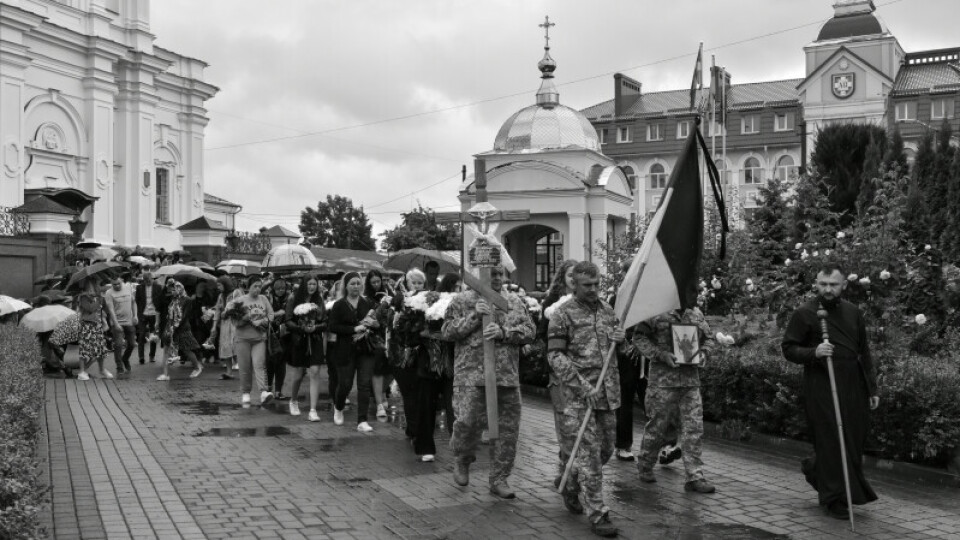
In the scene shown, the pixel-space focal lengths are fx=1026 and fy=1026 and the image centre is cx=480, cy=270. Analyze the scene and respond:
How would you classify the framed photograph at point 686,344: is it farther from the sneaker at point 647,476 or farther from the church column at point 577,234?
the church column at point 577,234

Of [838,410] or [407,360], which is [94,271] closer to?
[407,360]

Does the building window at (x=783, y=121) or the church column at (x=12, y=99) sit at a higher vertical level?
the building window at (x=783, y=121)

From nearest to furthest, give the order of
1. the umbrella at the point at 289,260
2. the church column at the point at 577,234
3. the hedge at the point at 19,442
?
1. the hedge at the point at 19,442
2. the umbrella at the point at 289,260
3. the church column at the point at 577,234

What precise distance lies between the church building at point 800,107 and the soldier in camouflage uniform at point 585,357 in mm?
38115

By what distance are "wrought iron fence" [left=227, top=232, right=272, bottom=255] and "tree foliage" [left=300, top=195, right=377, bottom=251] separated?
1758 inches

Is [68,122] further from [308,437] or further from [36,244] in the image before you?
[308,437]

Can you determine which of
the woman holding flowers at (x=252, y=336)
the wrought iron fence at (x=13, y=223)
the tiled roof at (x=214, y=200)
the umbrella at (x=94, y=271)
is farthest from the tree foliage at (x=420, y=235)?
the woman holding flowers at (x=252, y=336)

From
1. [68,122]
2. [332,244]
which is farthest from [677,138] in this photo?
[68,122]

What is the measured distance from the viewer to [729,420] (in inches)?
469

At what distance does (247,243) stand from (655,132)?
127ft

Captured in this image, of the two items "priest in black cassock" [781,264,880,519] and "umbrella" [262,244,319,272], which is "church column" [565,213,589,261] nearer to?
"umbrella" [262,244,319,272]

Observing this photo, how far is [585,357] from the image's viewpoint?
26.7ft

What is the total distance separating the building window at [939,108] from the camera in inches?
2199

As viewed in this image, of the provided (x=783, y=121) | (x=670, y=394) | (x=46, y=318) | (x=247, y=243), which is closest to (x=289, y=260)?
(x=46, y=318)
